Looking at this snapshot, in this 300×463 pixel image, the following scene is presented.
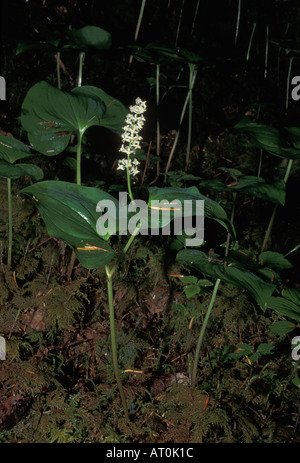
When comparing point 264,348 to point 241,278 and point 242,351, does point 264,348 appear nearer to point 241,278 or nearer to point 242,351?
point 242,351

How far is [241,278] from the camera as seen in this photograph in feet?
3.63

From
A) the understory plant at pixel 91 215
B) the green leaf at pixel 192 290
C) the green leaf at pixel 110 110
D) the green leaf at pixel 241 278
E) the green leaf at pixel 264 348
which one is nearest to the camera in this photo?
the green leaf at pixel 241 278

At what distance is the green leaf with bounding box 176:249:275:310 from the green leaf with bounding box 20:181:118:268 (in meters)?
0.37

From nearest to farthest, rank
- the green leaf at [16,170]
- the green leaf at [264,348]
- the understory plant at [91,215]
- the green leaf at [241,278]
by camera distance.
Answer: the green leaf at [241,278]
the understory plant at [91,215]
the green leaf at [16,170]
the green leaf at [264,348]

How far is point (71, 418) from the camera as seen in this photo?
4.88 feet

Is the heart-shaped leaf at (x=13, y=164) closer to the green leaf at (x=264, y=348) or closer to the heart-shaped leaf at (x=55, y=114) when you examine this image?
the heart-shaped leaf at (x=55, y=114)

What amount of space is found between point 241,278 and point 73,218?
68 cm

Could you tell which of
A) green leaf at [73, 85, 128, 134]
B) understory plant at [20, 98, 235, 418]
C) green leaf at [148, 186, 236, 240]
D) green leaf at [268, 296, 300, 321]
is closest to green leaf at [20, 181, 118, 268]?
understory plant at [20, 98, 235, 418]

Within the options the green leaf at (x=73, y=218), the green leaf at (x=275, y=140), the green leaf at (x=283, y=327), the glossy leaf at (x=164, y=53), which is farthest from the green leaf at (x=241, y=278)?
the glossy leaf at (x=164, y=53)

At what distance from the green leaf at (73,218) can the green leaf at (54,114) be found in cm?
59

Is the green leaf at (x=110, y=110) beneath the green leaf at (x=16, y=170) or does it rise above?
above

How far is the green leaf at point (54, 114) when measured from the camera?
1.68m
